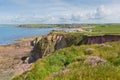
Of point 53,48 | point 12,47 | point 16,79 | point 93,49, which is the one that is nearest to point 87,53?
point 93,49

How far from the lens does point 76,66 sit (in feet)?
37.8

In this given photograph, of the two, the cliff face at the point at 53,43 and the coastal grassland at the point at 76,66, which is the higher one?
the coastal grassland at the point at 76,66

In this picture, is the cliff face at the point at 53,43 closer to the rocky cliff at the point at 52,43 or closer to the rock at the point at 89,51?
the rocky cliff at the point at 52,43

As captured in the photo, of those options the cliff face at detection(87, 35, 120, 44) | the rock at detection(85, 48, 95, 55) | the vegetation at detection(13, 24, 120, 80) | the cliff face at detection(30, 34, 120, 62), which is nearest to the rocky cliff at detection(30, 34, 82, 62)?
the cliff face at detection(30, 34, 120, 62)

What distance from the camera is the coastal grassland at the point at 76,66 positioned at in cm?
832

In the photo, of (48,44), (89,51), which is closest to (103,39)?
(48,44)

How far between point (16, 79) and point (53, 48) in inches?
2187

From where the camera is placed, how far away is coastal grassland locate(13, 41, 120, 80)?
27.3 feet

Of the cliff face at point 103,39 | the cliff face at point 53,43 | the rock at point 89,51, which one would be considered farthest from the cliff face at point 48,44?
the rock at point 89,51

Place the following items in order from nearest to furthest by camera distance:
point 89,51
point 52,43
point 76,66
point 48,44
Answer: point 76,66, point 89,51, point 48,44, point 52,43

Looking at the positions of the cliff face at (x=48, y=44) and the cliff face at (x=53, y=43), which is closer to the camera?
the cliff face at (x=53, y=43)

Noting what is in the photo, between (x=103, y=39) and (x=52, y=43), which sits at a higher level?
(x=103, y=39)

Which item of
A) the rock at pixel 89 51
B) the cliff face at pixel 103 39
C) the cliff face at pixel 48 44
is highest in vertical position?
the rock at pixel 89 51

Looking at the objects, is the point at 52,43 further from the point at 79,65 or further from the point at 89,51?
the point at 79,65
